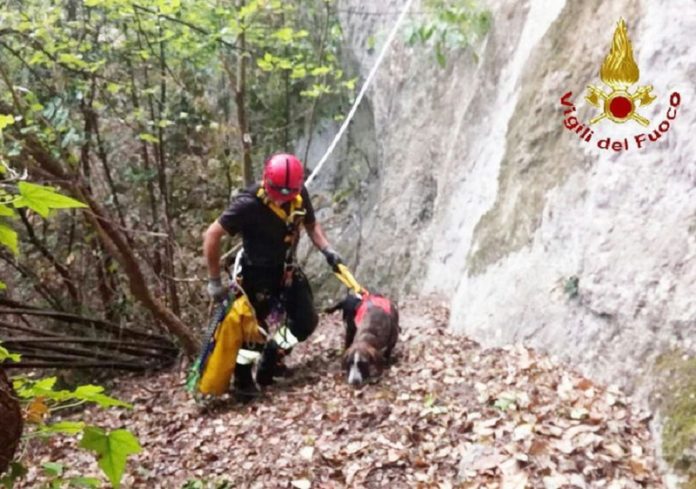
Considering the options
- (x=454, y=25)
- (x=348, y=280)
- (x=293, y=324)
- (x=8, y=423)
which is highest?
(x=454, y=25)

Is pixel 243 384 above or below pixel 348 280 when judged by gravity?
below

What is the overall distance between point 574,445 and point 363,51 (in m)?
7.78

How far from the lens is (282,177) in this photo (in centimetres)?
515

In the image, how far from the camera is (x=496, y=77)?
6777mm

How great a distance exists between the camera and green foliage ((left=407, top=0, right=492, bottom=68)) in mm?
6695

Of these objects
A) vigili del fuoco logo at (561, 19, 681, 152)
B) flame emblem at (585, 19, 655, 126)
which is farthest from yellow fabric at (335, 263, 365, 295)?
flame emblem at (585, 19, 655, 126)

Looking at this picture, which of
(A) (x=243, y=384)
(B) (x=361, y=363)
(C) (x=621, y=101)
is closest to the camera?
(C) (x=621, y=101)

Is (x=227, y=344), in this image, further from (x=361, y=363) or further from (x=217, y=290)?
(x=361, y=363)

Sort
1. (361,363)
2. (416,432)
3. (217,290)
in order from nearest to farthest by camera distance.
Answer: (416,432)
(361,363)
(217,290)

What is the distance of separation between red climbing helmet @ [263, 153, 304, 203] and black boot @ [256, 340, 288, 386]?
1410 millimetres

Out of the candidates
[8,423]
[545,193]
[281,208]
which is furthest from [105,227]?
[8,423]

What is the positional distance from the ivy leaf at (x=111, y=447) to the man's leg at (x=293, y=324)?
3943 mm

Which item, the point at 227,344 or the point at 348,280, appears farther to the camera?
the point at 348,280

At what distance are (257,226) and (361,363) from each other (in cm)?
146
